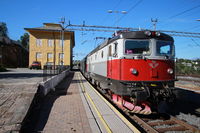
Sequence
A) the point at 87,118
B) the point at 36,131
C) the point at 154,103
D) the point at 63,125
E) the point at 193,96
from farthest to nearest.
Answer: the point at 193,96
the point at 154,103
the point at 87,118
the point at 63,125
the point at 36,131

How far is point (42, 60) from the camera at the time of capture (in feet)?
133

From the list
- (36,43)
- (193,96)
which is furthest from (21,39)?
(193,96)

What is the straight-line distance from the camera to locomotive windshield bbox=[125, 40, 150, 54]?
620 cm

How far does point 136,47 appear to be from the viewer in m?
6.26

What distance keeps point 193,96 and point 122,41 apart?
6.55 m

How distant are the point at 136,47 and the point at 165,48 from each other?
129cm

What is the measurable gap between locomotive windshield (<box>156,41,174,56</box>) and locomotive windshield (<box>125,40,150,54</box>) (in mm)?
458

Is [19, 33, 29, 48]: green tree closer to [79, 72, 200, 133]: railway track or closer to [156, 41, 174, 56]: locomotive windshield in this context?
[156, 41, 174, 56]: locomotive windshield

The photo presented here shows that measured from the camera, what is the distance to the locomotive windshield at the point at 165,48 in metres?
6.38

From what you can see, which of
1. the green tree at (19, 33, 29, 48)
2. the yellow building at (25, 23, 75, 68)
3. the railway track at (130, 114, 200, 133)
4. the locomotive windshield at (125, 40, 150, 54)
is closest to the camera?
the railway track at (130, 114, 200, 133)

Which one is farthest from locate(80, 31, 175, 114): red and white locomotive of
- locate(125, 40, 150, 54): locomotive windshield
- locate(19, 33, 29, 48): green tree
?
locate(19, 33, 29, 48): green tree

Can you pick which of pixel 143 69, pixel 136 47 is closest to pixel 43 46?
pixel 136 47

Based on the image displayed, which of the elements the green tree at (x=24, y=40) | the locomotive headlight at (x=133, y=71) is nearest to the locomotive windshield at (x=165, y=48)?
the locomotive headlight at (x=133, y=71)

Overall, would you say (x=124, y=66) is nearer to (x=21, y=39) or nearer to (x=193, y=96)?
(x=193, y=96)
